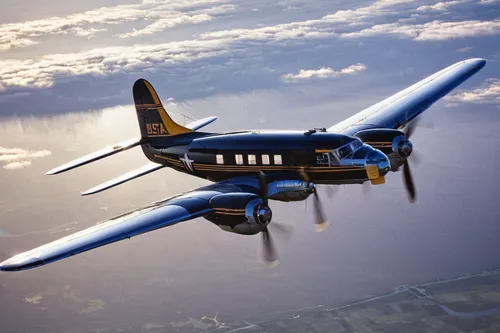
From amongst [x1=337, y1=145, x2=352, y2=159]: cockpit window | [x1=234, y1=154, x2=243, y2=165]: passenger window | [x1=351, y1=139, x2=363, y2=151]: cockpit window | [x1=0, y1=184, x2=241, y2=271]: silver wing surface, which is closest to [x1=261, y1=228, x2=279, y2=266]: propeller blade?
[x1=0, y1=184, x2=241, y2=271]: silver wing surface

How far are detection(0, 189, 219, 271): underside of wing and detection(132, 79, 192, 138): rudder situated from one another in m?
14.9

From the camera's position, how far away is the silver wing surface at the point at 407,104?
60.2 metres

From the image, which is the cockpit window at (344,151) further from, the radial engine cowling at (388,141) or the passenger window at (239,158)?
the passenger window at (239,158)

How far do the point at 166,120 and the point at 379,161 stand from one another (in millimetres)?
22470

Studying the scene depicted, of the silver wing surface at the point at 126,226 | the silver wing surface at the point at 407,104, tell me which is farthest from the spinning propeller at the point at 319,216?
the silver wing surface at the point at 407,104

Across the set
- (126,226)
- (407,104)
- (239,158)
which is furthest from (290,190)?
(407,104)

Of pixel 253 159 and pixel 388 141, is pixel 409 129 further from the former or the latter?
pixel 253 159

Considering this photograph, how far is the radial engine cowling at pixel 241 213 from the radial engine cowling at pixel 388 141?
15.2m

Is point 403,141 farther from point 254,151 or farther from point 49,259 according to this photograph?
point 49,259

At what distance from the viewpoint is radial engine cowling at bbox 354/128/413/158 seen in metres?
54.0

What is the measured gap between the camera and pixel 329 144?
5084cm

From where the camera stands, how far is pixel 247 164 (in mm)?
52719

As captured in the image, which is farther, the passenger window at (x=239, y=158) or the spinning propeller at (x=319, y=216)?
the passenger window at (x=239, y=158)

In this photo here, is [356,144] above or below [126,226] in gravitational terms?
above
